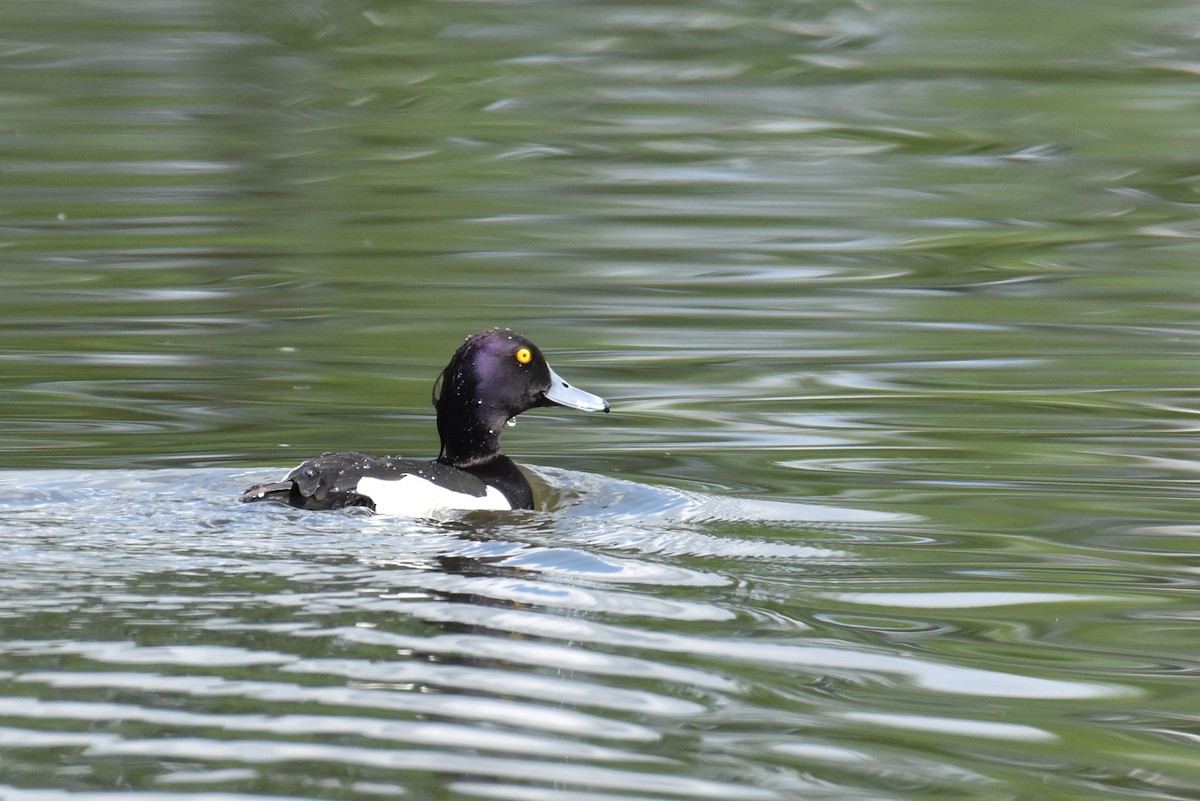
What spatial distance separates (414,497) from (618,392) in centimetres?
253

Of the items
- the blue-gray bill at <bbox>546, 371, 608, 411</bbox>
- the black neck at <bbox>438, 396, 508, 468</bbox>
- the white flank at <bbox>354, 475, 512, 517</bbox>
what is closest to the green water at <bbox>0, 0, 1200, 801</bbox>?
the white flank at <bbox>354, 475, 512, 517</bbox>

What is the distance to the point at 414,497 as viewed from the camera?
273 inches

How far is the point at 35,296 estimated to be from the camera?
1097 centimetres

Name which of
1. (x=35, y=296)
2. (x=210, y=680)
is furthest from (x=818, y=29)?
(x=210, y=680)

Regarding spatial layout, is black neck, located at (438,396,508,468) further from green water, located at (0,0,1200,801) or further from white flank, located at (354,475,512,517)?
white flank, located at (354,475,512,517)

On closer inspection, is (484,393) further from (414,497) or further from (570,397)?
(414,497)

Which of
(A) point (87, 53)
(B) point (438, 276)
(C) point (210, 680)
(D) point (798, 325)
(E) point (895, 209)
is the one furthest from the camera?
(A) point (87, 53)

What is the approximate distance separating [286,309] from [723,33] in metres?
8.52

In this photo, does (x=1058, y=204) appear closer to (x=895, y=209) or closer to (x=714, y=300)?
(x=895, y=209)

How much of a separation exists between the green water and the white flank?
11 centimetres

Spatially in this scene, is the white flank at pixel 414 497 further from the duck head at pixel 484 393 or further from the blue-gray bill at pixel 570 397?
the blue-gray bill at pixel 570 397

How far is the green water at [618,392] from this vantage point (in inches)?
179

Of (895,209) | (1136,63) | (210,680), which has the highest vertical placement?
(1136,63)

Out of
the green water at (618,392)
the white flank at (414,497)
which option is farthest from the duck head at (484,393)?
the white flank at (414,497)
